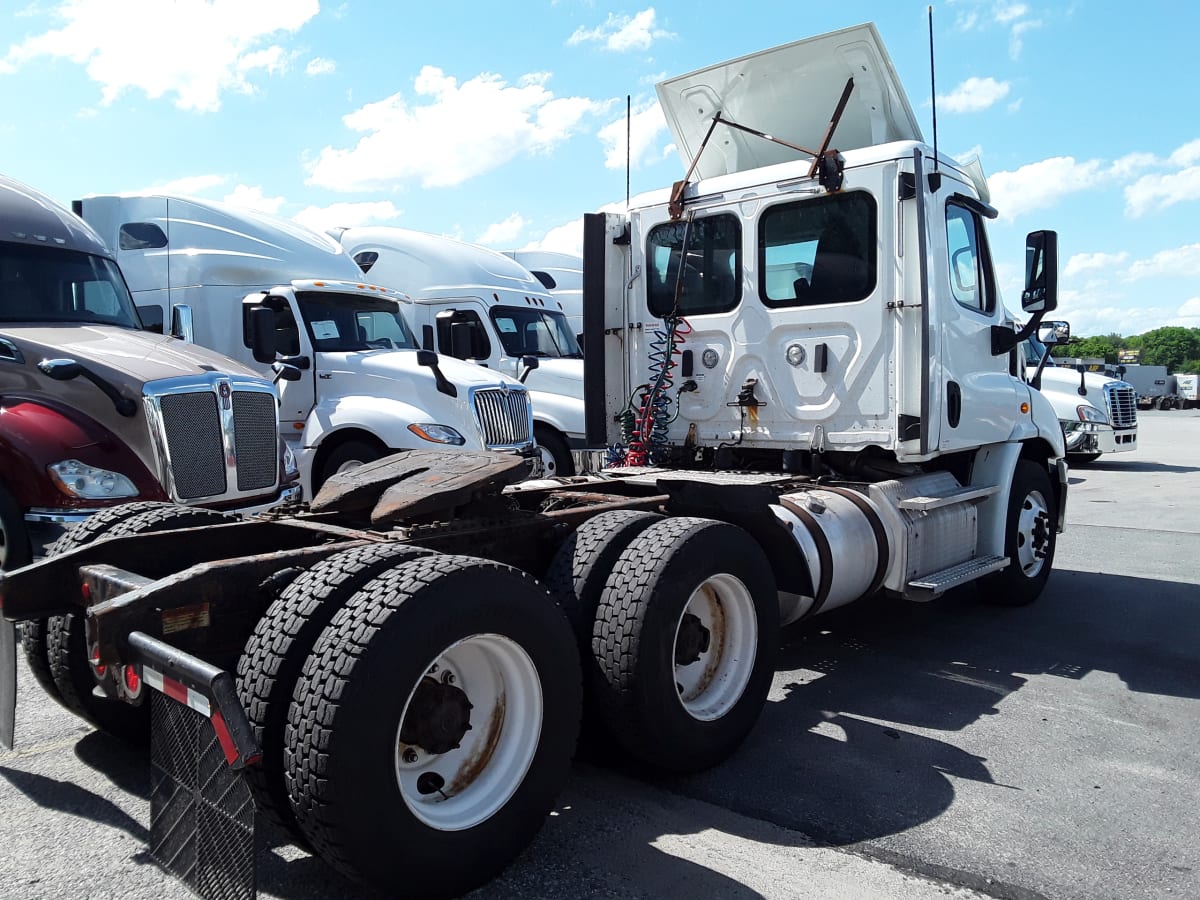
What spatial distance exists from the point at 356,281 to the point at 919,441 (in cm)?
700

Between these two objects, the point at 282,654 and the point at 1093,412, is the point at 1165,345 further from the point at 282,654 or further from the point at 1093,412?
the point at 282,654

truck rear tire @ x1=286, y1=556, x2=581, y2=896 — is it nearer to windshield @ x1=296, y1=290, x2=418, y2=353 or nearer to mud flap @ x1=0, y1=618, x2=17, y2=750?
mud flap @ x1=0, y1=618, x2=17, y2=750

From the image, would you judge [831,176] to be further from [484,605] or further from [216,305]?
[216,305]

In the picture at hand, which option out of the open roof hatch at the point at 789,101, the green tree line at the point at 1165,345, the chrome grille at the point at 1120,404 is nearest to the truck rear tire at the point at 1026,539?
the open roof hatch at the point at 789,101

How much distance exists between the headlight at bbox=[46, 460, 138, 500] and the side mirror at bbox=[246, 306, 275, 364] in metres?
3.15

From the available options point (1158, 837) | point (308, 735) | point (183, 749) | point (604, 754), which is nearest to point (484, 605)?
point (308, 735)

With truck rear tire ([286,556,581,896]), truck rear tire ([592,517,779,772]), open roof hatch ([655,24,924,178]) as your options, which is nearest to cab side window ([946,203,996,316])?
open roof hatch ([655,24,924,178])

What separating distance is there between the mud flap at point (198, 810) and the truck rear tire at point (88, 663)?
37.7 inches

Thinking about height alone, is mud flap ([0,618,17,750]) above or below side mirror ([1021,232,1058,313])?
below

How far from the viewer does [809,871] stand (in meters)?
3.13

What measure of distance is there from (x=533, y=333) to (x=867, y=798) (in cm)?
988

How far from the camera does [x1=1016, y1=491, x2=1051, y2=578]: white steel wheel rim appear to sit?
6906 mm

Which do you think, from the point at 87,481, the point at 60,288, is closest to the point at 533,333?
the point at 60,288

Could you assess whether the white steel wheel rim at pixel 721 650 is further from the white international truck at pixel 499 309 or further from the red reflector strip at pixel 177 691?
the white international truck at pixel 499 309
